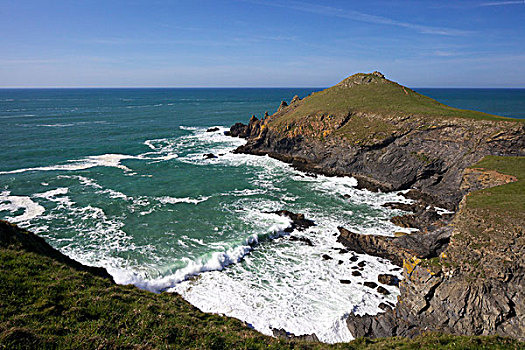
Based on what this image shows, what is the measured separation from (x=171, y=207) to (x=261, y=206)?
1315 centimetres

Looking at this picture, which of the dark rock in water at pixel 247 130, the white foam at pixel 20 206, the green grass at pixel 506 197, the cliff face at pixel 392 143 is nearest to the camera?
the green grass at pixel 506 197

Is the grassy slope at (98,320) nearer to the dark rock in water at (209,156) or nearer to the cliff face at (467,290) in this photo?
the cliff face at (467,290)

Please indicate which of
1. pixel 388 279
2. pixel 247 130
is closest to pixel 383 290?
pixel 388 279

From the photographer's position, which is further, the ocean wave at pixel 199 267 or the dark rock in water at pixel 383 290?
the ocean wave at pixel 199 267

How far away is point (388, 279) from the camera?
2577 cm

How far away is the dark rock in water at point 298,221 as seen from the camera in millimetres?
35862

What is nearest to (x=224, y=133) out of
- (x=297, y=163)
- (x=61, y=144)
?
(x=297, y=163)

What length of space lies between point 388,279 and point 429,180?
30.0 metres

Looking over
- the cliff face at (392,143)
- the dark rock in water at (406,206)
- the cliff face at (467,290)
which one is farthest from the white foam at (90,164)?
the cliff face at (467,290)

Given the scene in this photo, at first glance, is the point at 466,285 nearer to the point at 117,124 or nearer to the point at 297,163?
the point at 297,163

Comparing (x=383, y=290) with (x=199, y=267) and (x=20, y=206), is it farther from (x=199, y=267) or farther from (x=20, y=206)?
(x=20, y=206)

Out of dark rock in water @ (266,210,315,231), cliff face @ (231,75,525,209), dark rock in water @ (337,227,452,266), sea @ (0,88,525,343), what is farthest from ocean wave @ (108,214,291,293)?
cliff face @ (231,75,525,209)

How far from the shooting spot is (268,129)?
75.0m

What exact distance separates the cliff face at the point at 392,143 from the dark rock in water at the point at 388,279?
21.9 meters
